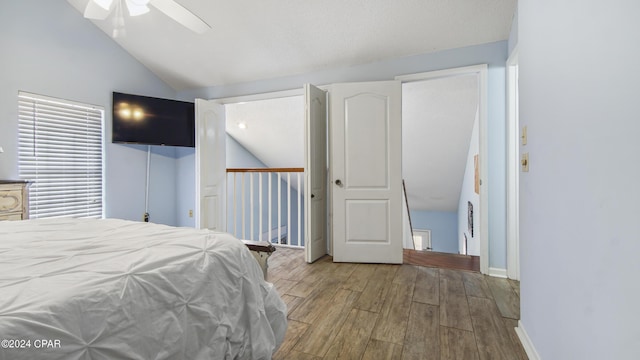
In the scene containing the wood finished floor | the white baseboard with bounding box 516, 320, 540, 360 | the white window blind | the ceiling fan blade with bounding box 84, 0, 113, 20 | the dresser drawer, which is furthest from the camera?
the white window blind

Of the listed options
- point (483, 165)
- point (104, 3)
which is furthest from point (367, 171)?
point (104, 3)

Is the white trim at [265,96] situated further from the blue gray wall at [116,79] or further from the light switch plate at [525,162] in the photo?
the light switch plate at [525,162]

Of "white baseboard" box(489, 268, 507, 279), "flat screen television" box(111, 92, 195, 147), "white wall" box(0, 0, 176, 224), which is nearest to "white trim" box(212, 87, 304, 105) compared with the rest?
"flat screen television" box(111, 92, 195, 147)

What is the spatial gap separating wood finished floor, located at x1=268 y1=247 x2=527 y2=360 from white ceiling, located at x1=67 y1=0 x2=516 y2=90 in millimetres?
2299

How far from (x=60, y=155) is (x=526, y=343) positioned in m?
4.47

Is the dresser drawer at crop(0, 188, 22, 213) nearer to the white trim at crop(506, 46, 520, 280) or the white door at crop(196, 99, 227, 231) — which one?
the white door at crop(196, 99, 227, 231)

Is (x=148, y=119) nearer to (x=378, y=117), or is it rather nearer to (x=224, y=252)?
(x=378, y=117)

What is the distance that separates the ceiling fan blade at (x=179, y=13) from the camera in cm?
182

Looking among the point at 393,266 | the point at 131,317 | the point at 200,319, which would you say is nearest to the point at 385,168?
the point at 393,266

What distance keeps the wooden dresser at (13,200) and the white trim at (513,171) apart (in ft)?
14.0

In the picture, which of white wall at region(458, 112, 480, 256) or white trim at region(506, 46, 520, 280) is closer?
white trim at region(506, 46, 520, 280)

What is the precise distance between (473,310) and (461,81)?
2619 mm

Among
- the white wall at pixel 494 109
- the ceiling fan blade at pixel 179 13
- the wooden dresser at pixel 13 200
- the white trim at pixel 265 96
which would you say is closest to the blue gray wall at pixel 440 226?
the white wall at pixel 494 109

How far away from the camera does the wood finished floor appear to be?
1582 millimetres
